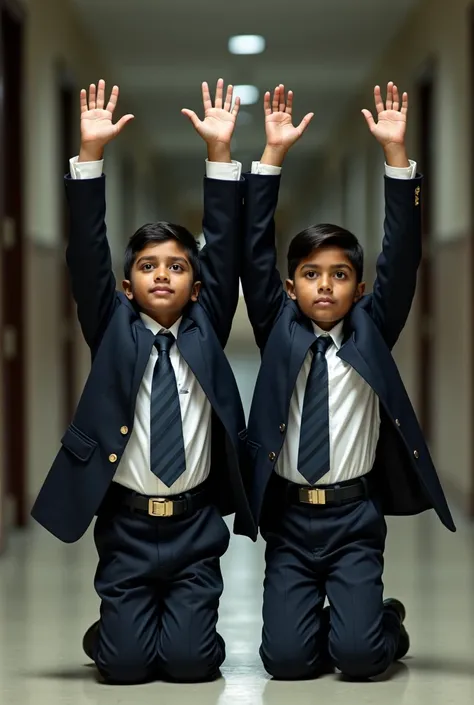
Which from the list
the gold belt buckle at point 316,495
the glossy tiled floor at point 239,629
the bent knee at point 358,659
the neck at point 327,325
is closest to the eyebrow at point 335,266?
the neck at point 327,325

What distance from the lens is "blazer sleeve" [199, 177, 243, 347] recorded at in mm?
2801

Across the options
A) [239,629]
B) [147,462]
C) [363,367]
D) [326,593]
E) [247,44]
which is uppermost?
[247,44]

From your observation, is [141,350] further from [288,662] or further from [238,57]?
[238,57]

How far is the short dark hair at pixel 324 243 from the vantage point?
287cm

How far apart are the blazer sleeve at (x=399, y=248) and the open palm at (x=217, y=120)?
1.35ft

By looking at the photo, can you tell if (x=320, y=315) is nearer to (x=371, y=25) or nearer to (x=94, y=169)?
(x=94, y=169)

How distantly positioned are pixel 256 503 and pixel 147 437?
1.03 feet

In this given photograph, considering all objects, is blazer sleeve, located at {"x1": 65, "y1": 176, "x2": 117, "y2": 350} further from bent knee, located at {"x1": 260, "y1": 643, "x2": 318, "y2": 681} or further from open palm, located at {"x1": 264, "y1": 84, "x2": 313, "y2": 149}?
bent knee, located at {"x1": 260, "y1": 643, "x2": 318, "y2": 681}

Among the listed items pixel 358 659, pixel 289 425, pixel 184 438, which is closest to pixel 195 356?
pixel 184 438

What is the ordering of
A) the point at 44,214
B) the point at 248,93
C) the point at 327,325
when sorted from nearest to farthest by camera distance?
the point at 327,325 → the point at 44,214 → the point at 248,93

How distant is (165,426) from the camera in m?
Result: 2.78

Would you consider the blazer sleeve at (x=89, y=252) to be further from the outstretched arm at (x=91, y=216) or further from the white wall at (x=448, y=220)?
the white wall at (x=448, y=220)

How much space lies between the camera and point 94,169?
8.94ft

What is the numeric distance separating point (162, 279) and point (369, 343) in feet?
1.76
